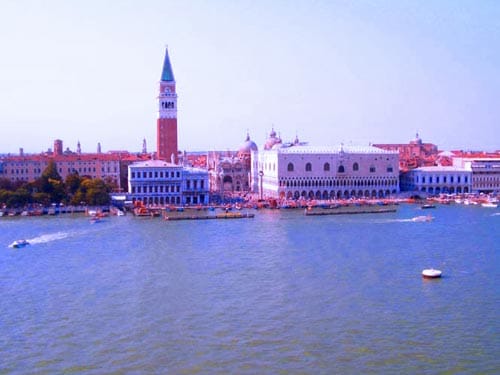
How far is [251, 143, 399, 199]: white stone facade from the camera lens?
67.1 feet

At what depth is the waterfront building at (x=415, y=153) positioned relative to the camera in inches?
977

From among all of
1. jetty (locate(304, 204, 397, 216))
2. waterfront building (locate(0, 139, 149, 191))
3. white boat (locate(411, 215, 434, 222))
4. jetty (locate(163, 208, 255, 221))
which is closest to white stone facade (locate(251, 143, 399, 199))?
jetty (locate(304, 204, 397, 216))

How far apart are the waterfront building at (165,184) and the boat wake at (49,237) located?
544cm

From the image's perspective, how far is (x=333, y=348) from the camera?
5895 millimetres

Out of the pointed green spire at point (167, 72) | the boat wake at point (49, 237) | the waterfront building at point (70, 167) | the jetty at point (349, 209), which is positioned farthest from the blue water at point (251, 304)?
the pointed green spire at point (167, 72)

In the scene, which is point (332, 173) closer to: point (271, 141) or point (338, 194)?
point (338, 194)

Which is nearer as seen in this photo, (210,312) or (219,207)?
(210,312)

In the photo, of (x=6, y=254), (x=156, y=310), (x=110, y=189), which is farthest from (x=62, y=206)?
(x=156, y=310)

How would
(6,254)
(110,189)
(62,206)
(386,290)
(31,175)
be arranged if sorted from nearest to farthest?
(386,290) → (6,254) → (62,206) → (110,189) → (31,175)

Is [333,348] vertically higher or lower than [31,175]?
lower

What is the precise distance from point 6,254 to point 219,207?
781 centimetres

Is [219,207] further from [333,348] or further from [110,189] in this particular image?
[333,348]

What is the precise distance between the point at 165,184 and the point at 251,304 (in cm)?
1138

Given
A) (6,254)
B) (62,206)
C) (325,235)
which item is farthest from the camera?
(62,206)
